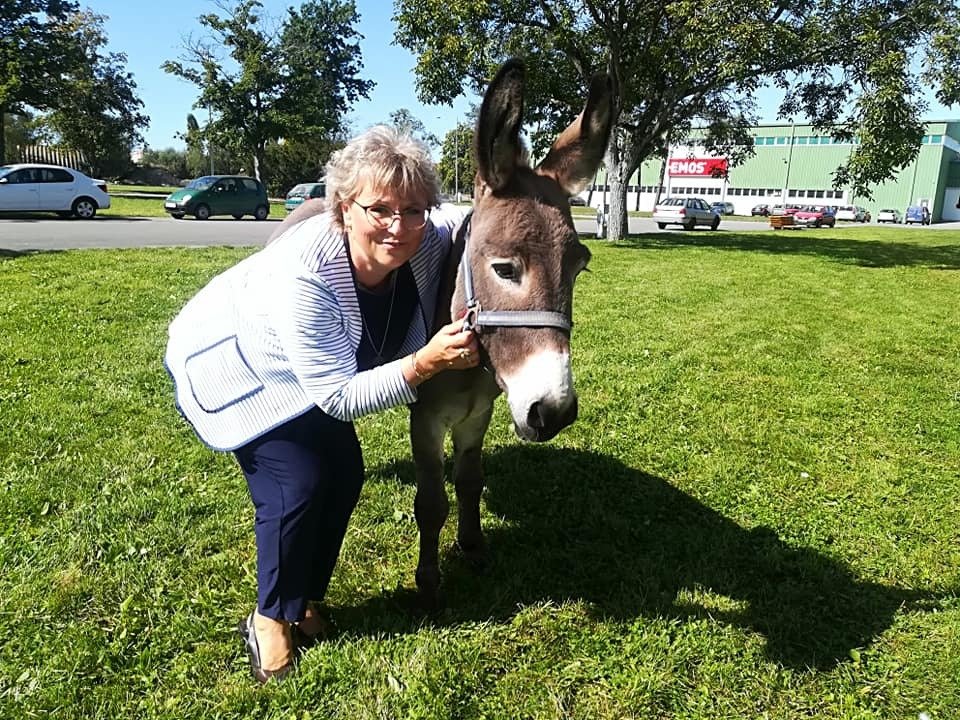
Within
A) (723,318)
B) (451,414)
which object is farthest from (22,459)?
(723,318)

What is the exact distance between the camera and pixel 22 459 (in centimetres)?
422

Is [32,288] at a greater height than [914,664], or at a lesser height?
greater

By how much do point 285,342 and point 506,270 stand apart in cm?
81

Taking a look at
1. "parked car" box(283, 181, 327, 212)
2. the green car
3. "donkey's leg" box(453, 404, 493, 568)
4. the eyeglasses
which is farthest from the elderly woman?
"parked car" box(283, 181, 327, 212)

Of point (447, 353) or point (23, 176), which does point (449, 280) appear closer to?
point (447, 353)

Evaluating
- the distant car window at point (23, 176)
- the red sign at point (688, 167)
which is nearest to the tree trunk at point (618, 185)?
the distant car window at point (23, 176)

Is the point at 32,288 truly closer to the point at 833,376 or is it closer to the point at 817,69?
the point at 833,376

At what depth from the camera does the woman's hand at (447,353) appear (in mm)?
2182

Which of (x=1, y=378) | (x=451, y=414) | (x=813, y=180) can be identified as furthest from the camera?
(x=813, y=180)

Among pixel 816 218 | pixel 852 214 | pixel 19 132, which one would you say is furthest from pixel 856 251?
pixel 19 132

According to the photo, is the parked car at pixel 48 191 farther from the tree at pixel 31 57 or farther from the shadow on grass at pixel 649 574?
the shadow on grass at pixel 649 574

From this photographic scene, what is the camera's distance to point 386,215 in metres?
2.31

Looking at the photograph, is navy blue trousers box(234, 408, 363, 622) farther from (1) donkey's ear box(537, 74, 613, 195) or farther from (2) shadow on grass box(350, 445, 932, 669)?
(1) donkey's ear box(537, 74, 613, 195)

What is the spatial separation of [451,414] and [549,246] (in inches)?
39.6
